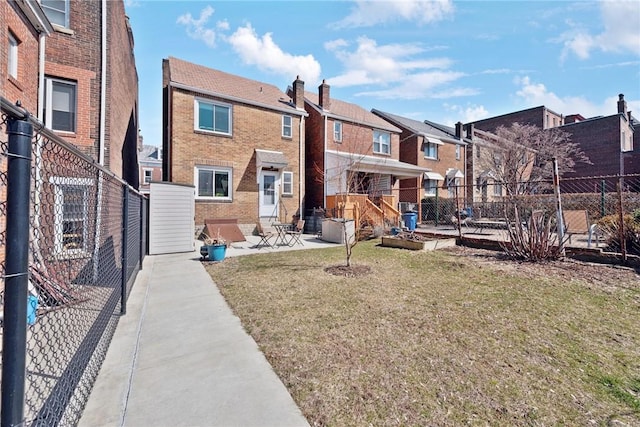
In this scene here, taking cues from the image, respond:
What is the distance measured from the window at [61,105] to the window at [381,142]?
17.3m

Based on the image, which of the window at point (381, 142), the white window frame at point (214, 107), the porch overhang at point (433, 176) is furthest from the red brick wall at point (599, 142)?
the white window frame at point (214, 107)

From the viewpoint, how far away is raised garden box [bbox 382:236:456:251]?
10375mm

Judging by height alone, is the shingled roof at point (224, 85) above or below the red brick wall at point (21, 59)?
above

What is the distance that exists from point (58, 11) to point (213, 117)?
23.0ft

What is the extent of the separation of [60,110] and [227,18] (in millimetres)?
6372

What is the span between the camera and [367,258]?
9195 millimetres

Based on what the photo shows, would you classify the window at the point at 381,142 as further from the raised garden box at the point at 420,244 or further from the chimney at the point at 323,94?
the raised garden box at the point at 420,244

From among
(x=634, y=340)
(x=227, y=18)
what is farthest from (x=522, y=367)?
(x=227, y=18)

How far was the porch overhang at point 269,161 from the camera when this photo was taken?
15.8 metres

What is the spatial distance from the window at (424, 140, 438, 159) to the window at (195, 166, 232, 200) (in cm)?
1672

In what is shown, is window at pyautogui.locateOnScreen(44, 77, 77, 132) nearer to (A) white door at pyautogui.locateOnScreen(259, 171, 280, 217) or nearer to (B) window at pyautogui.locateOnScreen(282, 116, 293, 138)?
(A) white door at pyautogui.locateOnScreen(259, 171, 280, 217)

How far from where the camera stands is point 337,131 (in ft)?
63.8

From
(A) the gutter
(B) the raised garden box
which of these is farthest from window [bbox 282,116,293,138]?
(A) the gutter

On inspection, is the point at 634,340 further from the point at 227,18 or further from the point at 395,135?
the point at 395,135
